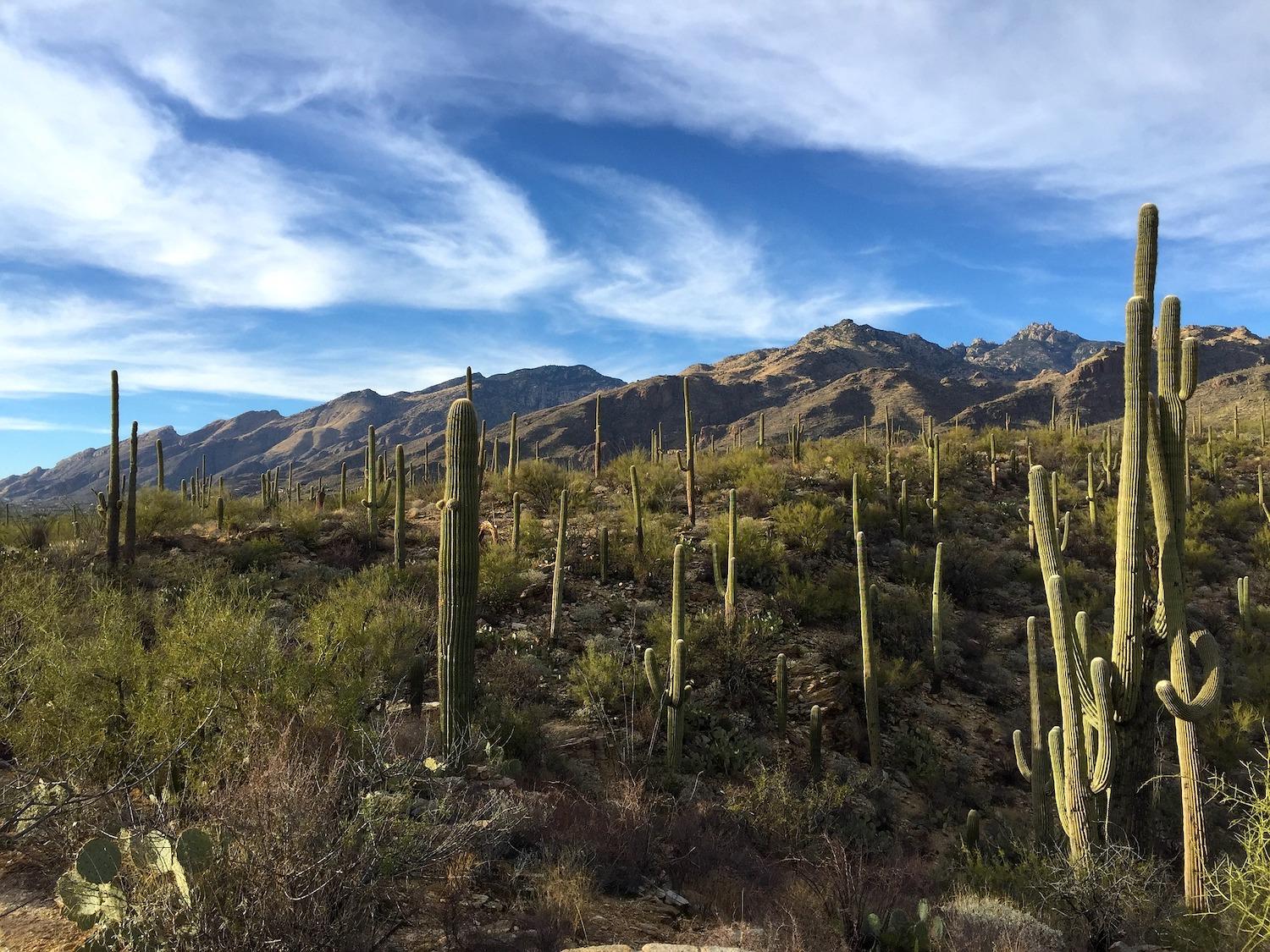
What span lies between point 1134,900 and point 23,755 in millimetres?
9168

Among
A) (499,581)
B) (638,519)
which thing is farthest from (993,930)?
(638,519)

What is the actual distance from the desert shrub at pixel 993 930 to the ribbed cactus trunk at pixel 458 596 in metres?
4.76

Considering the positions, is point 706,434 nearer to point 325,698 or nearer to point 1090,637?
point 1090,637

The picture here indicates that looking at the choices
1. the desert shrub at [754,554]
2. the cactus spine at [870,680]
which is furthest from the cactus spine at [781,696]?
the desert shrub at [754,554]

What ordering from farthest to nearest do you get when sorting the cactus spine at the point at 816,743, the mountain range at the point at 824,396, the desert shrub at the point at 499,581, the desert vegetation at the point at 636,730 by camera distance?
the mountain range at the point at 824,396, the desert shrub at the point at 499,581, the cactus spine at the point at 816,743, the desert vegetation at the point at 636,730

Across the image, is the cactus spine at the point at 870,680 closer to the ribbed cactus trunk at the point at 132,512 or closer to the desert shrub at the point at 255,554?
the desert shrub at the point at 255,554

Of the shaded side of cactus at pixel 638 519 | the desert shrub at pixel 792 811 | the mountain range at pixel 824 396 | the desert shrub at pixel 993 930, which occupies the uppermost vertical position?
the mountain range at pixel 824 396

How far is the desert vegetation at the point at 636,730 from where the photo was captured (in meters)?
4.36

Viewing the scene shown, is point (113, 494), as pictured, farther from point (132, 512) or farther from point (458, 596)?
point (458, 596)

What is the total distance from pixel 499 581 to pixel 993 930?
31.2 feet

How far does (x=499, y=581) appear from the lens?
12.8 meters

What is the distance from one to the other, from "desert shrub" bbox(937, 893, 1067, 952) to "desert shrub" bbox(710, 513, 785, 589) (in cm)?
848

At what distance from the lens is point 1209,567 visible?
16.3m

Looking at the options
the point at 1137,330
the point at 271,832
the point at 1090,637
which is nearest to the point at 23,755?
the point at 271,832
